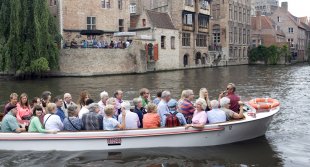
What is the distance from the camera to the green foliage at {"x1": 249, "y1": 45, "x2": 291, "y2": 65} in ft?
193

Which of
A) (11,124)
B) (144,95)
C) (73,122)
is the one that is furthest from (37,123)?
(144,95)

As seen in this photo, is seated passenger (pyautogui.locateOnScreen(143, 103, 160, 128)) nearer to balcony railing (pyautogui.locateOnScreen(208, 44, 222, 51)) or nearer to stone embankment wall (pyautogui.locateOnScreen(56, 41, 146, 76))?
stone embankment wall (pyautogui.locateOnScreen(56, 41, 146, 76))

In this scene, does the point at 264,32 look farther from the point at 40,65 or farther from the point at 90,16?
the point at 40,65

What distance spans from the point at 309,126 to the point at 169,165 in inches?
227

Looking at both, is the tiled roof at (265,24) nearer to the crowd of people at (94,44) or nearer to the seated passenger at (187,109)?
the crowd of people at (94,44)

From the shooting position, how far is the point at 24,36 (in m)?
31.0

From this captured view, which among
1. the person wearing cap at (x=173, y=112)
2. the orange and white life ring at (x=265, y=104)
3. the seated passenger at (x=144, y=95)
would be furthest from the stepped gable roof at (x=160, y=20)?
the person wearing cap at (x=173, y=112)

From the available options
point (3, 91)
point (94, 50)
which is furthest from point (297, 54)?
point (3, 91)

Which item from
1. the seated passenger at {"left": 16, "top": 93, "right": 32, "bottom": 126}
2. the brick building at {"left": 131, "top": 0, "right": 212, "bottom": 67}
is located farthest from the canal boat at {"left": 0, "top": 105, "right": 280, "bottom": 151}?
the brick building at {"left": 131, "top": 0, "right": 212, "bottom": 67}

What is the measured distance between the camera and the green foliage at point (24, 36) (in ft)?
98.0

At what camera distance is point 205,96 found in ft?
35.0

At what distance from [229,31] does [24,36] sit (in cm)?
3466

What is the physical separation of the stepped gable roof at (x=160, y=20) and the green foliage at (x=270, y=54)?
20058mm

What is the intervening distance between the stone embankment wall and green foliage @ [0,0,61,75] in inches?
103
